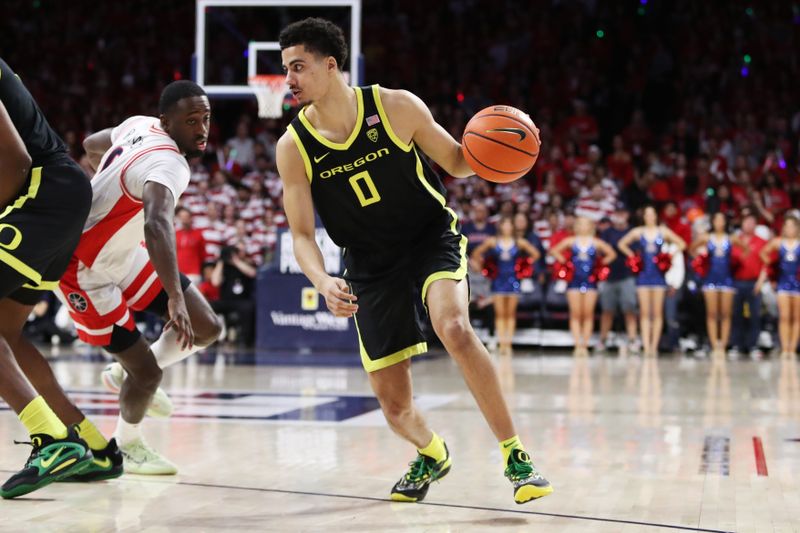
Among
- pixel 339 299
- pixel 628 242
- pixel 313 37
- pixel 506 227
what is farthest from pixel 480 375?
pixel 628 242

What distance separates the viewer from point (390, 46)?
66.3 feet

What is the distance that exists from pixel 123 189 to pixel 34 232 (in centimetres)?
66

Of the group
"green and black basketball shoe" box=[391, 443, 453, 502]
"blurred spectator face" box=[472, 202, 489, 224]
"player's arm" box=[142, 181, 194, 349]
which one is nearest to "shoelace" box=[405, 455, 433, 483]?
"green and black basketball shoe" box=[391, 443, 453, 502]

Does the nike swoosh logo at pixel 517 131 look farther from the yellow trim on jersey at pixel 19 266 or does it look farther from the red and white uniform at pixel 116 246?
the yellow trim on jersey at pixel 19 266

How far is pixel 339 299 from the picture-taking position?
4031 mm

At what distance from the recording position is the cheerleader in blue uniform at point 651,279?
14078 millimetres

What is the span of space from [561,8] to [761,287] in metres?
7.87

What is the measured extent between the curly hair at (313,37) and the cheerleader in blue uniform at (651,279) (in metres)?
10.2

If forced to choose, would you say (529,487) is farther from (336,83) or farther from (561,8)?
(561,8)

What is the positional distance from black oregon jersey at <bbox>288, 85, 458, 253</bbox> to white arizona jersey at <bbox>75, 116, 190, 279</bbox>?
2.05ft

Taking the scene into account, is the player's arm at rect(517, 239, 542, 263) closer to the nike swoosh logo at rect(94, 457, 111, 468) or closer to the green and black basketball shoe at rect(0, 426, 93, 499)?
the nike swoosh logo at rect(94, 457, 111, 468)

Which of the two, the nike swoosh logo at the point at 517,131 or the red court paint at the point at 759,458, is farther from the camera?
the red court paint at the point at 759,458

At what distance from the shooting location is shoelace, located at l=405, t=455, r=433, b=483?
4.58 meters

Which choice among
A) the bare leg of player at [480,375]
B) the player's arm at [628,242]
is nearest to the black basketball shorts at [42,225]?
the bare leg of player at [480,375]
